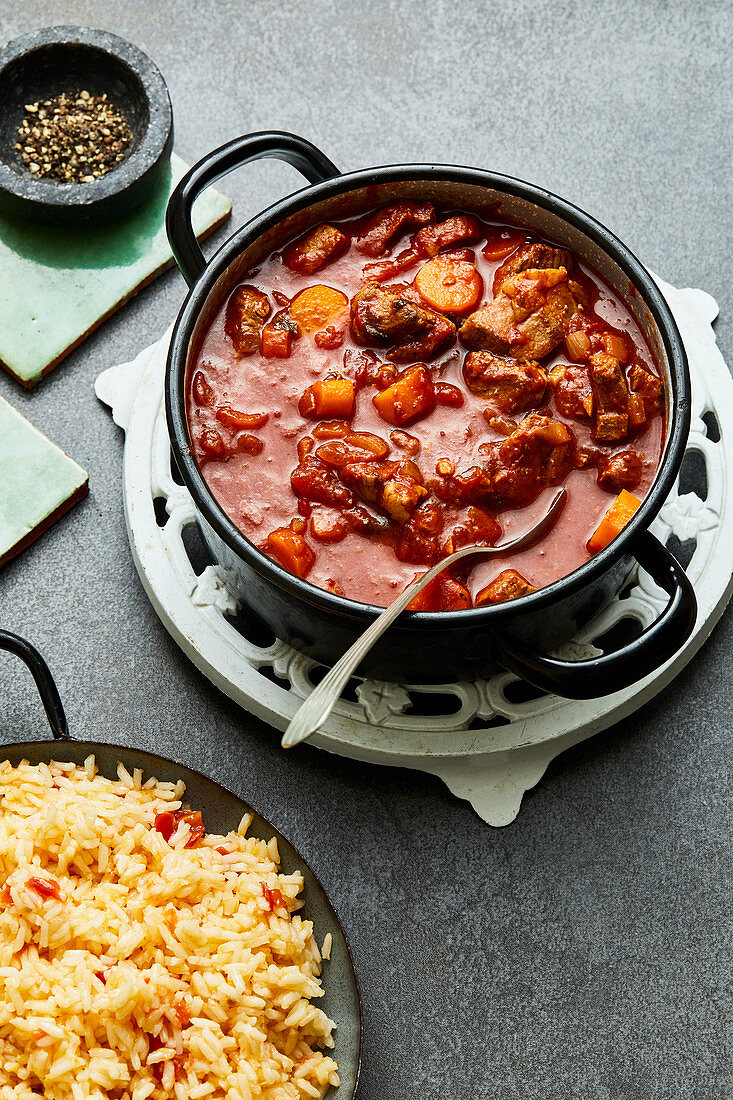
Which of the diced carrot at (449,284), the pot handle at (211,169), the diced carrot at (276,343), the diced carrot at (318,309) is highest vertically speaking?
the pot handle at (211,169)

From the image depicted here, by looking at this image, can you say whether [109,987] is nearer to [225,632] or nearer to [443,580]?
[225,632]

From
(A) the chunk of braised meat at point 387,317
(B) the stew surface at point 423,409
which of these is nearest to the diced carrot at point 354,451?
(B) the stew surface at point 423,409

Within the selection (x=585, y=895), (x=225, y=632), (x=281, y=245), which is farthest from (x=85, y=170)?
(x=585, y=895)

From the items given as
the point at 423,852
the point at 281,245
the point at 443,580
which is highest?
the point at 281,245

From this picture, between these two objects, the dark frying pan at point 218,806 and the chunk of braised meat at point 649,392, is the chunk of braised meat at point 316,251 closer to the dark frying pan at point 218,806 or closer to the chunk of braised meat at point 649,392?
the chunk of braised meat at point 649,392

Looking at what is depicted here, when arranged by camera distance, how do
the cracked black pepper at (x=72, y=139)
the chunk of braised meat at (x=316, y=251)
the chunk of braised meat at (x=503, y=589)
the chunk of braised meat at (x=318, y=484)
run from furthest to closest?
the cracked black pepper at (x=72, y=139)
the chunk of braised meat at (x=316, y=251)
the chunk of braised meat at (x=318, y=484)
the chunk of braised meat at (x=503, y=589)

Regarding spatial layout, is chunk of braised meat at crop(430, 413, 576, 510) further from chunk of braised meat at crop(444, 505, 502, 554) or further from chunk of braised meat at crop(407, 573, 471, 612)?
chunk of braised meat at crop(407, 573, 471, 612)
